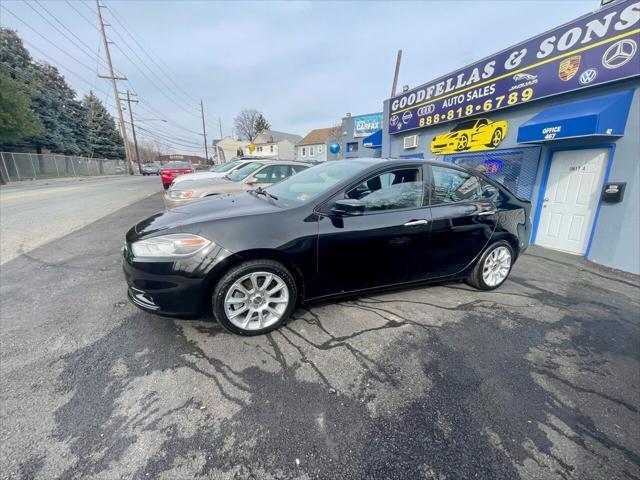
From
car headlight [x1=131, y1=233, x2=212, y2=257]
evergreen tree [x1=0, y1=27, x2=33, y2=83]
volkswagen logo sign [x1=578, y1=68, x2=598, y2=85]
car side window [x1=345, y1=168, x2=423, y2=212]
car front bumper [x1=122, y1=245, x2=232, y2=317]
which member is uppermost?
evergreen tree [x1=0, y1=27, x2=33, y2=83]

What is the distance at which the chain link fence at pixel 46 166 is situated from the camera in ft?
69.7

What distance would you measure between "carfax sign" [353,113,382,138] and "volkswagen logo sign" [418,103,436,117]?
937 cm

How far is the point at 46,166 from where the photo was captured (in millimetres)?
25656

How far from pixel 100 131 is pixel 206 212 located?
4799cm

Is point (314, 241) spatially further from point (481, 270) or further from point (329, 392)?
point (481, 270)

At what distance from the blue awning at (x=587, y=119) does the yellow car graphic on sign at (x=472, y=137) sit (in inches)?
56.1

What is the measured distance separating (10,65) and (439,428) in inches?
1722

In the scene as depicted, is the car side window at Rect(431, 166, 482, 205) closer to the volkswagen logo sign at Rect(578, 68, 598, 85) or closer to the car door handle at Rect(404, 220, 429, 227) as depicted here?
the car door handle at Rect(404, 220, 429, 227)

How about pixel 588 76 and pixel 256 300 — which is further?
pixel 588 76

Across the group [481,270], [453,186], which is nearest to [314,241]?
[453,186]

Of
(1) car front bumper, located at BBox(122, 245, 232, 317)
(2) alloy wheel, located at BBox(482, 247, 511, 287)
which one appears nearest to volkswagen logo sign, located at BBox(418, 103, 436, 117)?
(2) alloy wheel, located at BBox(482, 247, 511, 287)

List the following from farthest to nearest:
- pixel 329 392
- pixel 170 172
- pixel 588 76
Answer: pixel 170 172 < pixel 588 76 < pixel 329 392

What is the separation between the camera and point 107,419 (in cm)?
180

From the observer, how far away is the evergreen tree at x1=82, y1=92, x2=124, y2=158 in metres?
37.2
